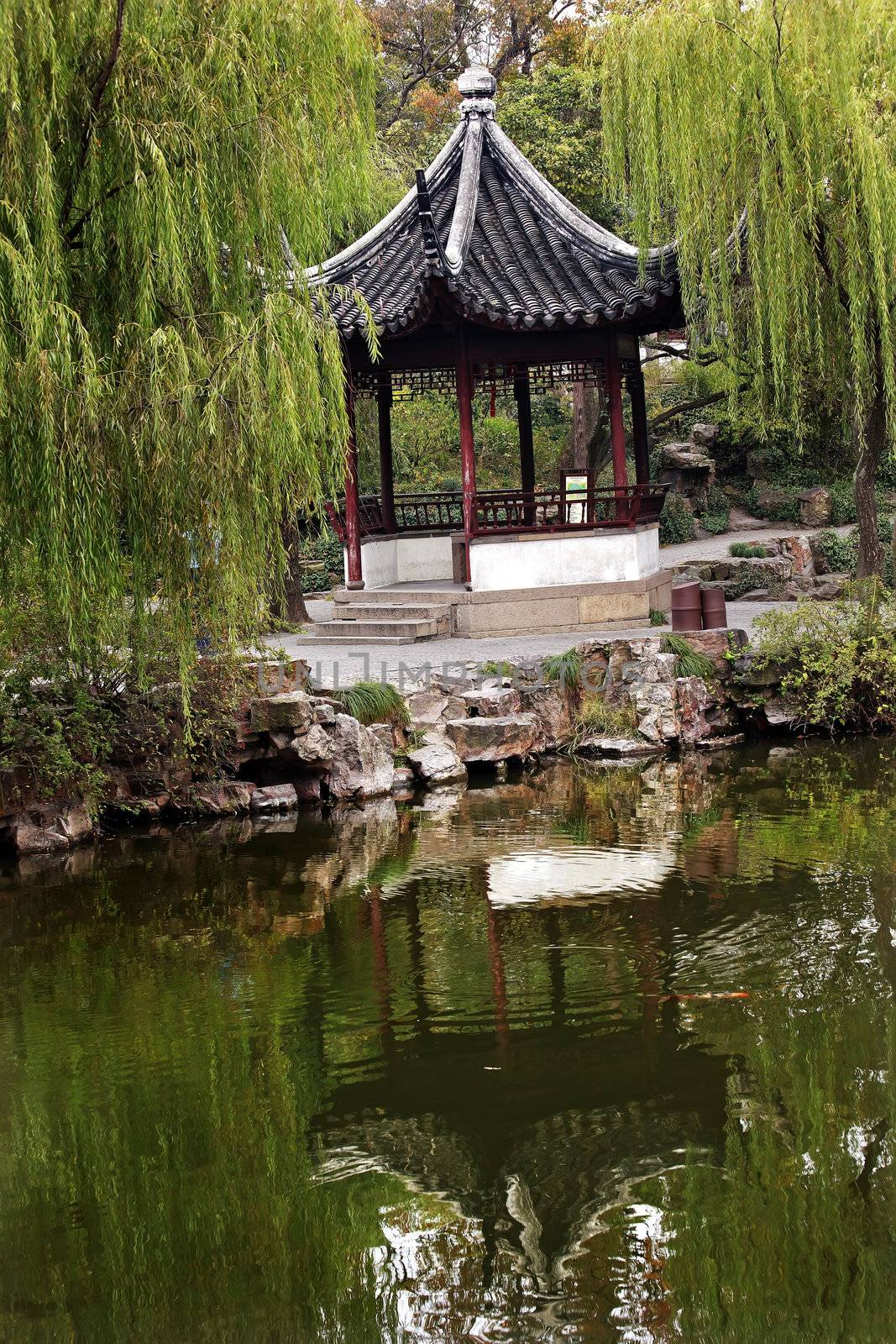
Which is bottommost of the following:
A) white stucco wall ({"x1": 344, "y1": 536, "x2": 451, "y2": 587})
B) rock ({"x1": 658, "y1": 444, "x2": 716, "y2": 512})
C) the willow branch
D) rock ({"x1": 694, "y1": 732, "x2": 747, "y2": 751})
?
rock ({"x1": 694, "y1": 732, "x2": 747, "y2": 751})

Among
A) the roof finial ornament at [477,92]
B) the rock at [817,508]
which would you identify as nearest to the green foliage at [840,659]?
the roof finial ornament at [477,92]

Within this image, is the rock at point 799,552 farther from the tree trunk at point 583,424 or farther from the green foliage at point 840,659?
the green foliage at point 840,659

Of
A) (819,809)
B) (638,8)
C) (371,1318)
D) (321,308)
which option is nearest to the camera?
(371,1318)

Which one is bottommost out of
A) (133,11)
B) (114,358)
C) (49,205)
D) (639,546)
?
(639,546)

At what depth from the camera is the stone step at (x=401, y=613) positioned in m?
14.1

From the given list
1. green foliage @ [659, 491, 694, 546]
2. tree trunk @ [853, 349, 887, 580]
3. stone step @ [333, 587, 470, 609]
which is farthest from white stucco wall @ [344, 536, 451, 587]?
green foliage @ [659, 491, 694, 546]

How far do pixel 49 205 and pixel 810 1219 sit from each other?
588 cm

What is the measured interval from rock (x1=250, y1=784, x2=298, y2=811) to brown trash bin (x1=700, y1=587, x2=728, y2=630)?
14.2ft

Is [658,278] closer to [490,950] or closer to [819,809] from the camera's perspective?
[819,809]

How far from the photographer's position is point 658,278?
44.2 ft

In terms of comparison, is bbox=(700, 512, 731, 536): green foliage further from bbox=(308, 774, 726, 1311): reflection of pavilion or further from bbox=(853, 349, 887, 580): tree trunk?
bbox=(308, 774, 726, 1311): reflection of pavilion

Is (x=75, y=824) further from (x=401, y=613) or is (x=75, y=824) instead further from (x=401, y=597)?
(x=401, y=597)

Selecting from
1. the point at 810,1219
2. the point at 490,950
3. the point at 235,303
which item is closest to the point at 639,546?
the point at 235,303

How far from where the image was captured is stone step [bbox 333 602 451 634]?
1409 centimetres
